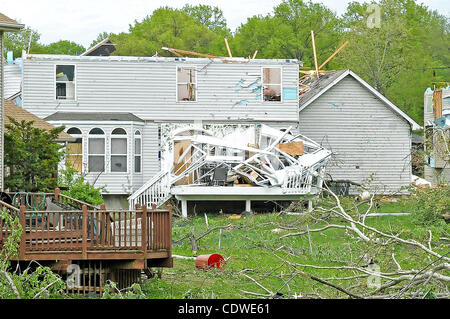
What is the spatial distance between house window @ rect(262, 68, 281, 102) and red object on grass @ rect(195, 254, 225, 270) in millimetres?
15102

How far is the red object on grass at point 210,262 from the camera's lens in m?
18.7

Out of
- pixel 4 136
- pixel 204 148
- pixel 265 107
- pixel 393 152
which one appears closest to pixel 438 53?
pixel 393 152

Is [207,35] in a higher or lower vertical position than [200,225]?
higher

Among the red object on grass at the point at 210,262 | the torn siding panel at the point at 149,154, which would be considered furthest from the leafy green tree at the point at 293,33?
the red object on grass at the point at 210,262

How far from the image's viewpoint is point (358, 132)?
3538 cm

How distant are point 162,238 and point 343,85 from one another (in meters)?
19.9

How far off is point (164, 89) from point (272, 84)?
12.7 ft

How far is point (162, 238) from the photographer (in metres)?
16.6

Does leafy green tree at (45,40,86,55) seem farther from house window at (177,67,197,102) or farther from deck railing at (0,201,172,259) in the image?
deck railing at (0,201,172,259)

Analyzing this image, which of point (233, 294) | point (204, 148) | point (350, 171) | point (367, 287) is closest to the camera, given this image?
point (367, 287)

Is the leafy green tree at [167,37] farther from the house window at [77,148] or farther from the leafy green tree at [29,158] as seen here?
the leafy green tree at [29,158]

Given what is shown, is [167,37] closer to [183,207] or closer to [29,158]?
[183,207]
